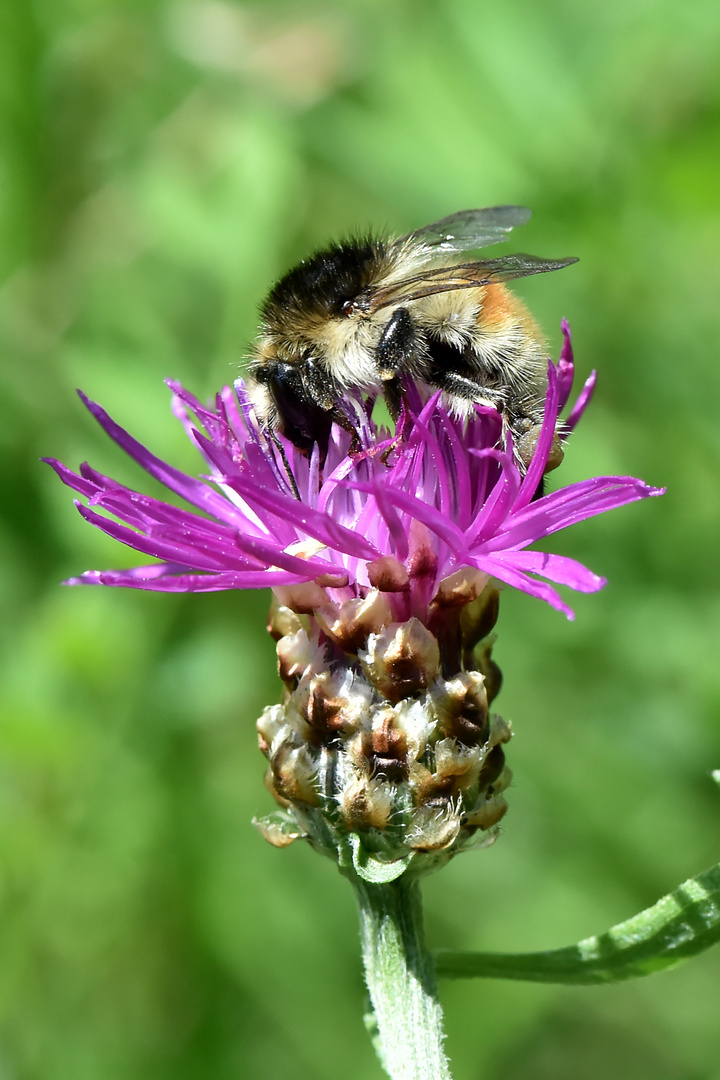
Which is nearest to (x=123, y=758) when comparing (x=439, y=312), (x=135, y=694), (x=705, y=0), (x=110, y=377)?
(x=135, y=694)

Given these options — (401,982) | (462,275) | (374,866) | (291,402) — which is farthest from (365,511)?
(401,982)

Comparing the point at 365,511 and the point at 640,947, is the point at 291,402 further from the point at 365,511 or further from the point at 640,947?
the point at 640,947

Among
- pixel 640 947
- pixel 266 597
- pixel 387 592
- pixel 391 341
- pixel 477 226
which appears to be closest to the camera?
pixel 640 947

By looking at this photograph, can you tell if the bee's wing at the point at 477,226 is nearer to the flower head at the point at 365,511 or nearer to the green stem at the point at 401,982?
the flower head at the point at 365,511

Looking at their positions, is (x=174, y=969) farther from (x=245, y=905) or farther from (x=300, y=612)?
(x=300, y=612)

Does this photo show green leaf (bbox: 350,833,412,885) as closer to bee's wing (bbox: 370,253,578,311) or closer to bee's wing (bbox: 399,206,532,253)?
bee's wing (bbox: 370,253,578,311)

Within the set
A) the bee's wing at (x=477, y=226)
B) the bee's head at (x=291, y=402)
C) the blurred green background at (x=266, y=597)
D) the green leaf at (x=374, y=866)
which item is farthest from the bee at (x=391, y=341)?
the blurred green background at (x=266, y=597)

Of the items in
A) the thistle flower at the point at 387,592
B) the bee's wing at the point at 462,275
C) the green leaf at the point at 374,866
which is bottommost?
the green leaf at the point at 374,866

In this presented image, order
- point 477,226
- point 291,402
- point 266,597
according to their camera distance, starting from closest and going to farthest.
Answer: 1. point 291,402
2. point 477,226
3. point 266,597
